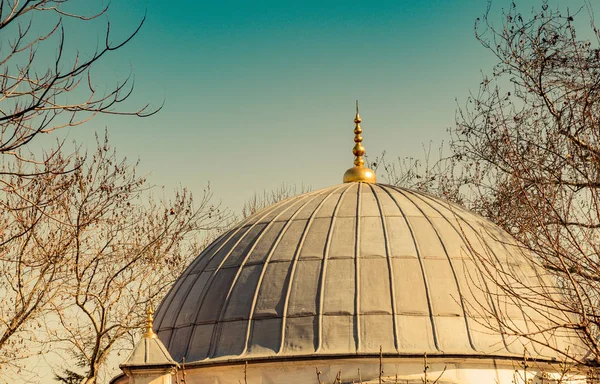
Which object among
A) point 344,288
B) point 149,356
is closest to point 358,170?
point 344,288

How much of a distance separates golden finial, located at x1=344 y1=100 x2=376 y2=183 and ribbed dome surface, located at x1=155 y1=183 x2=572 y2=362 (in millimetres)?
1567

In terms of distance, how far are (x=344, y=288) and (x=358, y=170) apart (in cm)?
472

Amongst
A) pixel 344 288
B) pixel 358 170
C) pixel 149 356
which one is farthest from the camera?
pixel 358 170

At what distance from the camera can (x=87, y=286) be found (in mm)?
25172

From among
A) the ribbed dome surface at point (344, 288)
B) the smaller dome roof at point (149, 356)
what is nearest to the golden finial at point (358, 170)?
the ribbed dome surface at point (344, 288)

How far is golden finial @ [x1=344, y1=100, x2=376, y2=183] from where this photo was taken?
72.4 feet

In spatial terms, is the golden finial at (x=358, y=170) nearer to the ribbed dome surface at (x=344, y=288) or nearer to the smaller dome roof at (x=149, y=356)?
the ribbed dome surface at (x=344, y=288)

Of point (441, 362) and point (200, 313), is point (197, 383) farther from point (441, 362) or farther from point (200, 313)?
point (441, 362)

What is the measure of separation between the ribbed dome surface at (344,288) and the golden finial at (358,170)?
1.57 meters

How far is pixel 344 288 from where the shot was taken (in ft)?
58.9

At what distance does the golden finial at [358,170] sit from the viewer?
22.1 meters

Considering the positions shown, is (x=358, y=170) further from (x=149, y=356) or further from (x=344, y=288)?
(x=149, y=356)

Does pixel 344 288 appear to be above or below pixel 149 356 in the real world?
above

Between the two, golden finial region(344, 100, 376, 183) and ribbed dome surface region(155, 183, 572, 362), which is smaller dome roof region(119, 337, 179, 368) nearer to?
ribbed dome surface region(155, 183, 572, 362)
